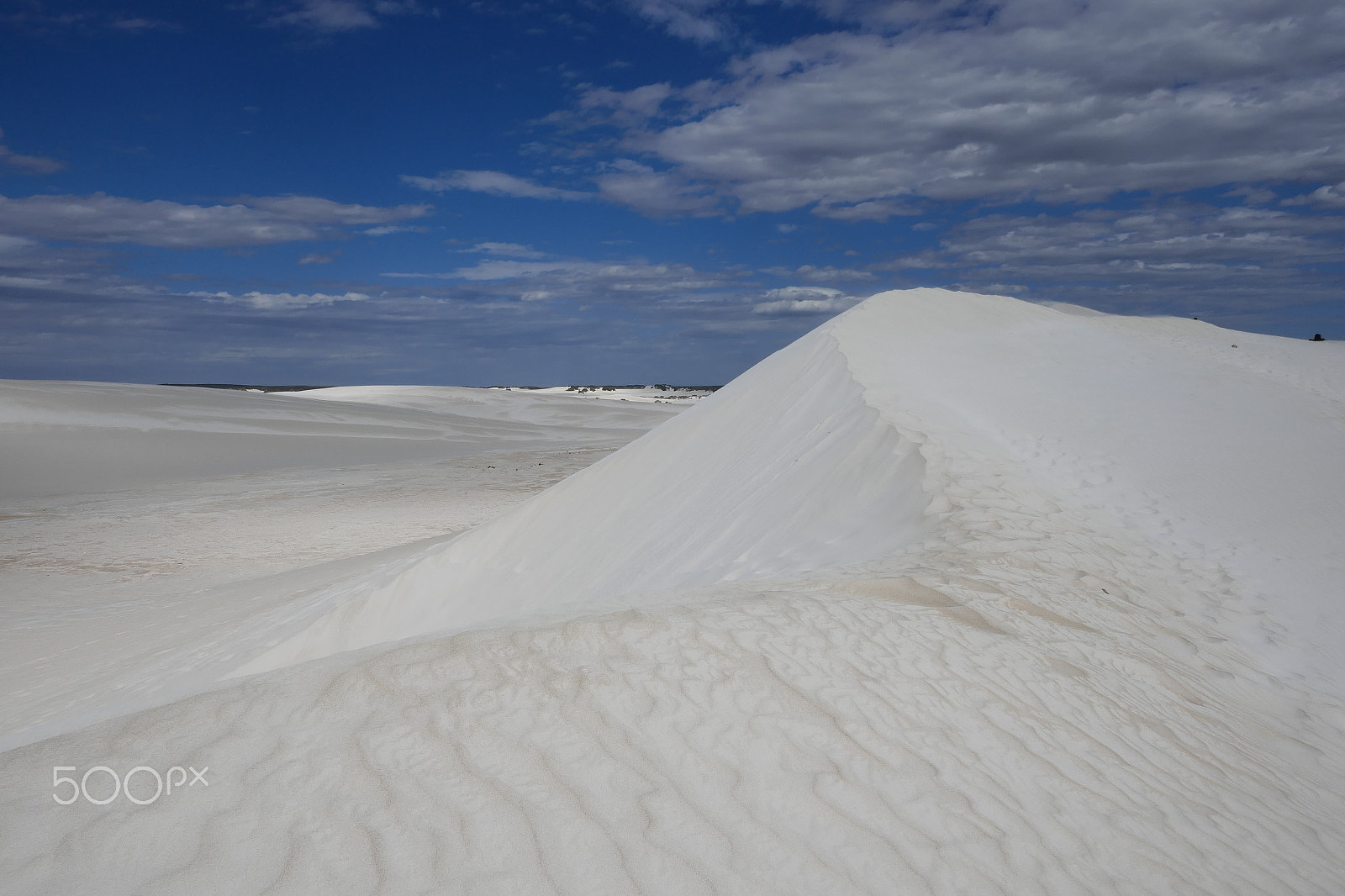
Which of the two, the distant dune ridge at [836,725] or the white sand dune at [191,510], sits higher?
the distant dune ridge at [836,725]

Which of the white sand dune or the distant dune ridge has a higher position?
the distant dune ridge

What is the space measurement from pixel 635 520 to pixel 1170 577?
3506 millimetres

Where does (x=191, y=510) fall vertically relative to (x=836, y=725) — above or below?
below

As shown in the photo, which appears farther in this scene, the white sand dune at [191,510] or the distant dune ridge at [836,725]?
the white sand dune at [191,510]

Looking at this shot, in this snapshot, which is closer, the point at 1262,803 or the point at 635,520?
the point at 1262,803

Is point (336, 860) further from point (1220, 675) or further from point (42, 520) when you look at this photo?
point (42, 520)

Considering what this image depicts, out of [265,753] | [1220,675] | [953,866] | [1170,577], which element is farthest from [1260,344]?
[265,753]

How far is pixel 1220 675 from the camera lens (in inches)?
116

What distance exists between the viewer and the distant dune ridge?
160cm

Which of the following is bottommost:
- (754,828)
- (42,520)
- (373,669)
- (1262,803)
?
(42,520)

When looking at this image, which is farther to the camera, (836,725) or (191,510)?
(191,510)

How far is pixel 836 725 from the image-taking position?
6.77ft

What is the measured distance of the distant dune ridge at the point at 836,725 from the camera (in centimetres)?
160

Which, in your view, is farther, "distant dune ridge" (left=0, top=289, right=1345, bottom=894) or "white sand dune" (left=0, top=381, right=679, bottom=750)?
"white sand dune" (left=0, top=381, right=679, bottom=750)
